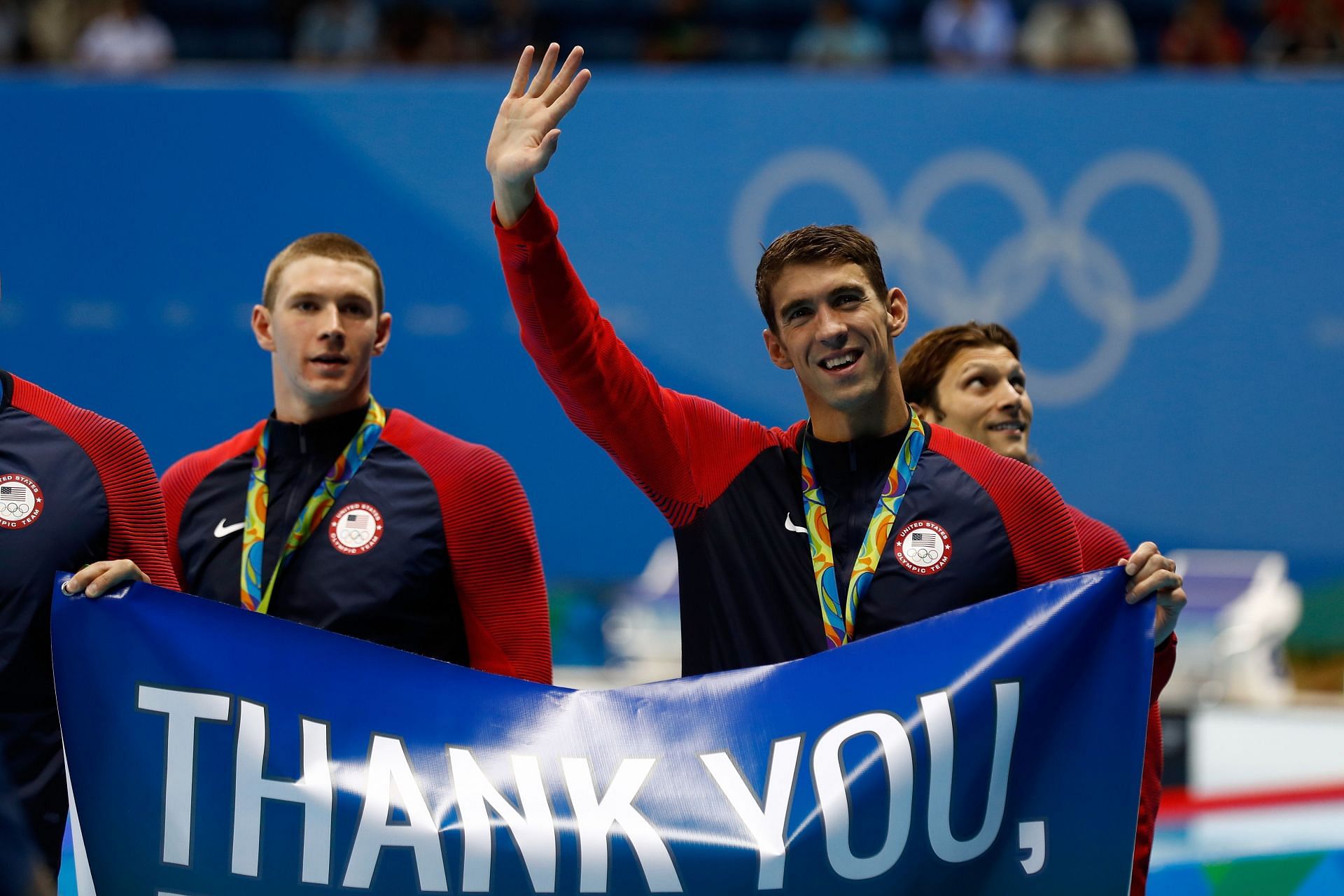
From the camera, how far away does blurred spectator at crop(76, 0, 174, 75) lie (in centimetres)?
962

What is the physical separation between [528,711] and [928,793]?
717 millimetres

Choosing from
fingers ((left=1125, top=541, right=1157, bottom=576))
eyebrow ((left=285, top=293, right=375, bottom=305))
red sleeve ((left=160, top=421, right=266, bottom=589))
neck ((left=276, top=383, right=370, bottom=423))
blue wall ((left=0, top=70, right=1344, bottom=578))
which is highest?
blue wall ((left=0, top=70, right=1344, bottom=578))

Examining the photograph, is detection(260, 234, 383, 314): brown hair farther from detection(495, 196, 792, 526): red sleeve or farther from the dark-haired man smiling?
detection(495, 196, 792, 526): red sleeve

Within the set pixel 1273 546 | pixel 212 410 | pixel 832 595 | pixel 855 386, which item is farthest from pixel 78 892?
pixel 1273 546

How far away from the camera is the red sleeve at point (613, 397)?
271 centimetres

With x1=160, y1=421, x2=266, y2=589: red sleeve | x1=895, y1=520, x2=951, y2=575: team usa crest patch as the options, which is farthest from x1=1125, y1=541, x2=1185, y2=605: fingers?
x1=160, y1=421, x2=266, y2=589: red sleeve

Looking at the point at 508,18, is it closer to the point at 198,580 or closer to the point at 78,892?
the point at 198,580

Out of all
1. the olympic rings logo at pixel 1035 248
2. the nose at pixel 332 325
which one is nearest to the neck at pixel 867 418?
the nose at pixel 332 325

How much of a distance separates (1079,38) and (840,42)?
1440 millimetres

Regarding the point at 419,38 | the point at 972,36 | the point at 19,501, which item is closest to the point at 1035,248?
the point at 972,36

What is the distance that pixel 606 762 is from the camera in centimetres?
270

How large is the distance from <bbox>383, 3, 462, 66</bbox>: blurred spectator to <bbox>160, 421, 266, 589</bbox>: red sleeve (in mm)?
6522

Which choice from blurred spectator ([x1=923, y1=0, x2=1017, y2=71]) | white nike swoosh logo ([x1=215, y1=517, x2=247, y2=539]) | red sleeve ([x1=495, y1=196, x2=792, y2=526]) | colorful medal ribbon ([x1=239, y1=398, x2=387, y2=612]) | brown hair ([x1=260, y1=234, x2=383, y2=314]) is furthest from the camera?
blurred spectator ([x1=923, y1=0, x2=1017, y2=71])

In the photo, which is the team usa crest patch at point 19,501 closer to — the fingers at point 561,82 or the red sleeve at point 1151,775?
the fingers at point 561,82
